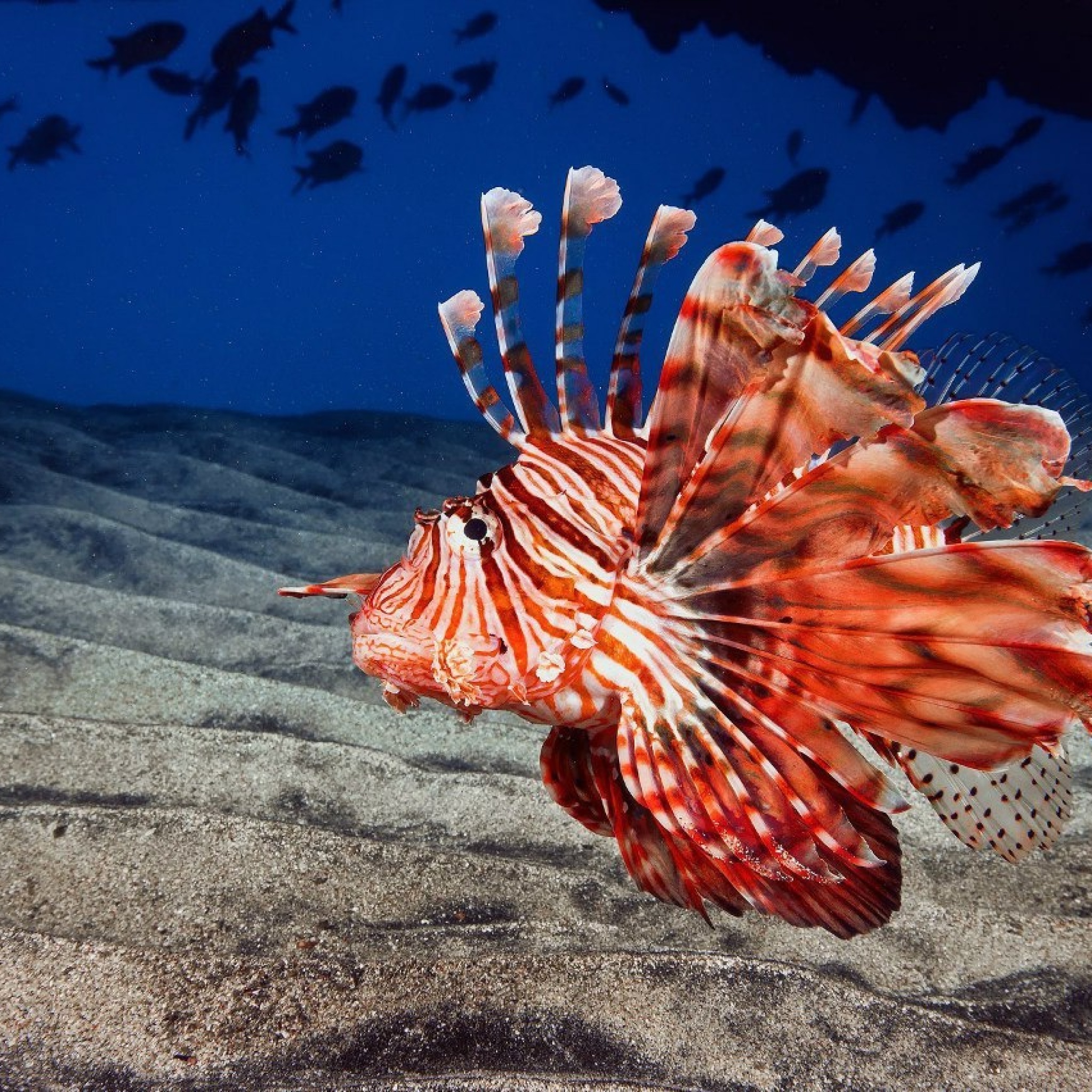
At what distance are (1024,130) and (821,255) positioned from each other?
13648 millimetres

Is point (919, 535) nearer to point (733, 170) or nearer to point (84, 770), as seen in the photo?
point (84, 770)

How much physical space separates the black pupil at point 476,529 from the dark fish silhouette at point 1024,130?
1309 centimetres

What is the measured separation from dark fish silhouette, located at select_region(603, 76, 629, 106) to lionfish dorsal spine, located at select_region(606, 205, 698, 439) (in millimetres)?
15048

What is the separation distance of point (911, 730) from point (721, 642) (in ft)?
1.11

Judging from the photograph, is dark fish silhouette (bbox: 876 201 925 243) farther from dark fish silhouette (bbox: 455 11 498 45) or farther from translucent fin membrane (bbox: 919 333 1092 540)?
translucent fin membrane (bbox: 919 333 1092 540)

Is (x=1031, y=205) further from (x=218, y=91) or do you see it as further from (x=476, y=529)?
(x=476, y=529)

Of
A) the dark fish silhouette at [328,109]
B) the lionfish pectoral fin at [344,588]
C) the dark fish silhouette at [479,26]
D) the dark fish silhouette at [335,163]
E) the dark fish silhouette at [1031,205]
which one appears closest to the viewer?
the lionfish pectoral fin at [344,588]

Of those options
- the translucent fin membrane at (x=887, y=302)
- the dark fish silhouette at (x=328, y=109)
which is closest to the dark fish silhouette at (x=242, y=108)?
the dark fish silhouette at (x=328, y=109)

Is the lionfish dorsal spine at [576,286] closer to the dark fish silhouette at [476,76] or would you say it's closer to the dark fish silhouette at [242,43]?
the dark fish silhouette at [476,76]

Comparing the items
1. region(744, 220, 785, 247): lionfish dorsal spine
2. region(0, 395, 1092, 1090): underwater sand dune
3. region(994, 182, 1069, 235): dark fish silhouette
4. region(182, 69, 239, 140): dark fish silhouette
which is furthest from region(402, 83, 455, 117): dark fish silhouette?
region(744, 220, 785, 247): lionfish dorsal spine

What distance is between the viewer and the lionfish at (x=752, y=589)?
1.17 m

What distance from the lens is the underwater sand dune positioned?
156 cm

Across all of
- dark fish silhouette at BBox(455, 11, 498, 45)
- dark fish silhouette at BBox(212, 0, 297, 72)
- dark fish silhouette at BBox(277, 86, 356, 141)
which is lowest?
dark fish silhouette at BBox(277, 86, 356, 141)

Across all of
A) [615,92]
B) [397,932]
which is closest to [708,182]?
[615,92]
